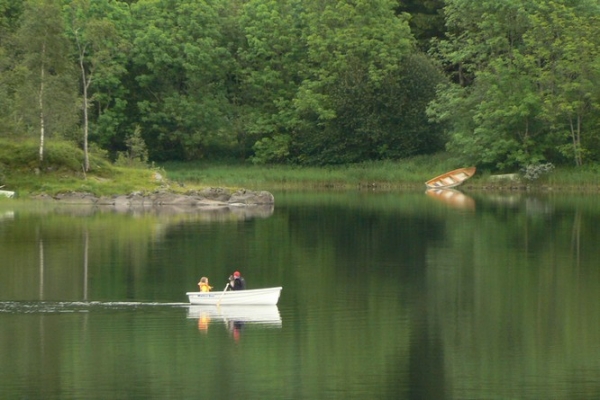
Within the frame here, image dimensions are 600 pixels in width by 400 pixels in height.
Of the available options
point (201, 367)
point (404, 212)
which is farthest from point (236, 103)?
point (201, 367)

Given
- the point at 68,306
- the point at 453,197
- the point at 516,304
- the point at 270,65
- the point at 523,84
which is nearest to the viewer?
the point at 68,306

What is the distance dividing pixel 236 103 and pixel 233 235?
142ft

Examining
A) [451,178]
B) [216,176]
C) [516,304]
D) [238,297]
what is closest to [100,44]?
[216,176]

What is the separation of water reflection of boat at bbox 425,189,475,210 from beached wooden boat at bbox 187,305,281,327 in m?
33.5

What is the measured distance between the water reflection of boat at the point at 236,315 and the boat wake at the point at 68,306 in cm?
95

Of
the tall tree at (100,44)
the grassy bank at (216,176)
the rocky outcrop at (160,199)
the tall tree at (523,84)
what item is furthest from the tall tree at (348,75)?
the rocky outcrop at (160,199)

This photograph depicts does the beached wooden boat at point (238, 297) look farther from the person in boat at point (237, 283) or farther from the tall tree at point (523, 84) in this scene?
the tall tree at point (523, 84)

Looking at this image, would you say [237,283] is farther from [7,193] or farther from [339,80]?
[339,80]

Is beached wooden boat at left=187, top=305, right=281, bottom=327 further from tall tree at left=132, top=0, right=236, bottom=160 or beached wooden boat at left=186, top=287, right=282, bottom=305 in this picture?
tall tree at left=132, top=0, right=236, bottom=160

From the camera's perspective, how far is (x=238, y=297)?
33.4 meters

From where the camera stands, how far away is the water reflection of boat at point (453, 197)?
67438mm

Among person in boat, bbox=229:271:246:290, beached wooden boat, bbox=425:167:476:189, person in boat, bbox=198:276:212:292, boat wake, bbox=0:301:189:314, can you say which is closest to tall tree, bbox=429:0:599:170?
beached wooden boat, bbox=425:167:476:189

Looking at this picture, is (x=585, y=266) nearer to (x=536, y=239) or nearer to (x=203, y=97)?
(x=536, y=239)

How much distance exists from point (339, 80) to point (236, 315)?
186ft
